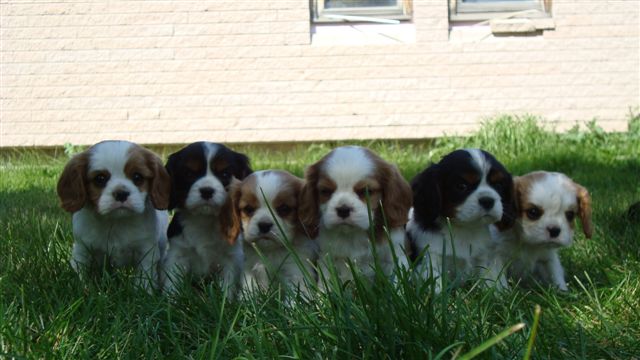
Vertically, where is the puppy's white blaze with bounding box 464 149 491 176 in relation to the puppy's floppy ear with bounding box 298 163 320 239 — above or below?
above

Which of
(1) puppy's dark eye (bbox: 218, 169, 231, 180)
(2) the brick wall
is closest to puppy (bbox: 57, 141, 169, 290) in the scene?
(1) puppy's dark eye (bbox: 218, 169, 231, 180)

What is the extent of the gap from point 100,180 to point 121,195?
0.20 meters

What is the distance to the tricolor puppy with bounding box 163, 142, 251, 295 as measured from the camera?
4.94 metres

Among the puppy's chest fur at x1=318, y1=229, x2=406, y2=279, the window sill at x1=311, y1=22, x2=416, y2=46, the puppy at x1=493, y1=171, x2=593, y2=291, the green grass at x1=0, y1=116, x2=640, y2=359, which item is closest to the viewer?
the green grass at x1=0, y1=116, x2=640, y2=359

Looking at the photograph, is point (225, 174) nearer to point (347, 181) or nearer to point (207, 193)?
point (207, 193)

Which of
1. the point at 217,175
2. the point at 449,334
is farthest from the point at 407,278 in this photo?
the point at 217,175

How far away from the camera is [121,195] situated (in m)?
4.68

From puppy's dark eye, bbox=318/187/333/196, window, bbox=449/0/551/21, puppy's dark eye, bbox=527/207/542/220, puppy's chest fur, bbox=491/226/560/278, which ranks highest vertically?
window, bbox=449/0/551/21

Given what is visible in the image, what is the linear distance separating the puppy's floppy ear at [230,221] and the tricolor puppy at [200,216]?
0.26 ft

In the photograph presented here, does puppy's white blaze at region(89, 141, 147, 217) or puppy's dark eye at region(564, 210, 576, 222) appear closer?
puppy's white blaze at region(89, 141, 147, 217)

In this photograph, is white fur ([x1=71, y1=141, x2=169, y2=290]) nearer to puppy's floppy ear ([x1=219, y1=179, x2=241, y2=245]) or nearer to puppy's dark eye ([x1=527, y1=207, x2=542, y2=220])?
puppy's floppy ear ([x1=219, y1=179, x2=241, y2=245])

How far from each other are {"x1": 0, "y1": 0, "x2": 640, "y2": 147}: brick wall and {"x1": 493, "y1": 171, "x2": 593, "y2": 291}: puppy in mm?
6657

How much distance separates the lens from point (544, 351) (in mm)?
2871

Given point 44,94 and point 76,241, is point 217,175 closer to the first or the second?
point 76,241
